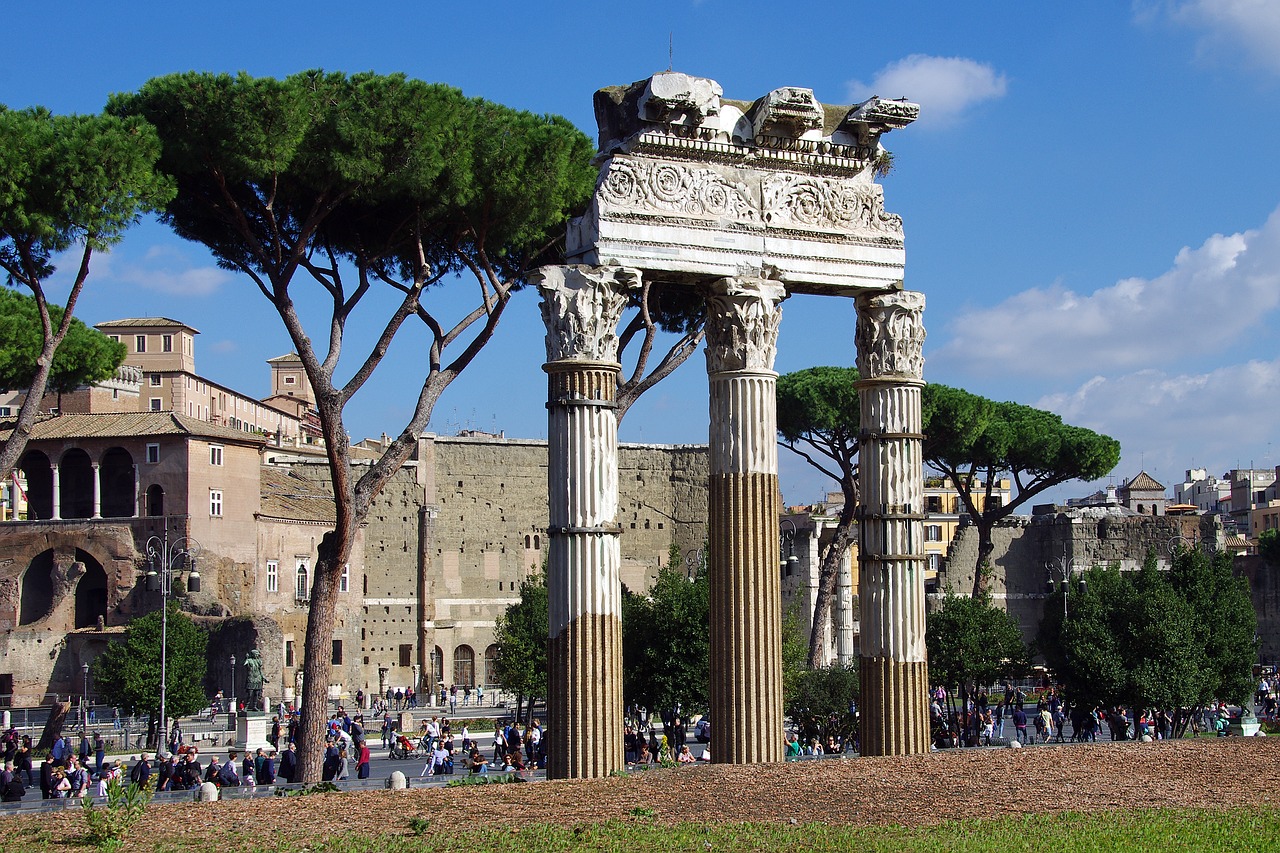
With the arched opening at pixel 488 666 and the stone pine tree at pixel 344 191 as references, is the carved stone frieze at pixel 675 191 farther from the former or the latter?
the arched opening at pixel 488 666

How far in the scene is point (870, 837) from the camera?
440 inches

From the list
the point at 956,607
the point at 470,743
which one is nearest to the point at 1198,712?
the point at 956,607

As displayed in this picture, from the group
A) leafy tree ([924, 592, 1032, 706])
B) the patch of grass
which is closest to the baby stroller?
leafy tree ([924, 592, 1032, 706])

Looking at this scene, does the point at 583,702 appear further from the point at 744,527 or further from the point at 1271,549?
the point at 1271,549

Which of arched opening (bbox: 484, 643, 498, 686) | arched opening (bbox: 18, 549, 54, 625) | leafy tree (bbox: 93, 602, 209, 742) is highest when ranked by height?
arched opening (bbox: 18, 549, 54, 625)

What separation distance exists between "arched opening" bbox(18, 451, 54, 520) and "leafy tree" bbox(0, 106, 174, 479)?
34.9 meters

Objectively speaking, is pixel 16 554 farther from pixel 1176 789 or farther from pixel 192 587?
pixel 1176 789

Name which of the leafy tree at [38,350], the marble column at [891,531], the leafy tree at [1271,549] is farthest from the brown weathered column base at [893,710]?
the leafy tree at [1271,549]

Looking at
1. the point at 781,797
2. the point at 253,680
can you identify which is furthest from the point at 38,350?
the point at 781,797

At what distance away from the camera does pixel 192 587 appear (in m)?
45.7

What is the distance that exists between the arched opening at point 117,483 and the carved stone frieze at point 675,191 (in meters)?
40.4

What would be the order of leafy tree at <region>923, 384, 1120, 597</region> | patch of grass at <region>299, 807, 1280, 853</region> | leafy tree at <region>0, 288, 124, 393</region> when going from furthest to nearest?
leafy tree at <region>923, 384, 1120, 597</region> < leafy tree at <region>0, 288, 124, 393</region> < patch of grass at <region>299, 807, 1280, 853</region>

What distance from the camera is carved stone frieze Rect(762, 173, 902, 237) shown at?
14.9 metres

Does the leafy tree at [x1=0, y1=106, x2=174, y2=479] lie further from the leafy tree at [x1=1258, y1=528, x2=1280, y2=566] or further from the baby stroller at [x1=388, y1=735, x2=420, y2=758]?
the leafy tree at [x1=1258, y1=528, x2=1280, y2=566]
